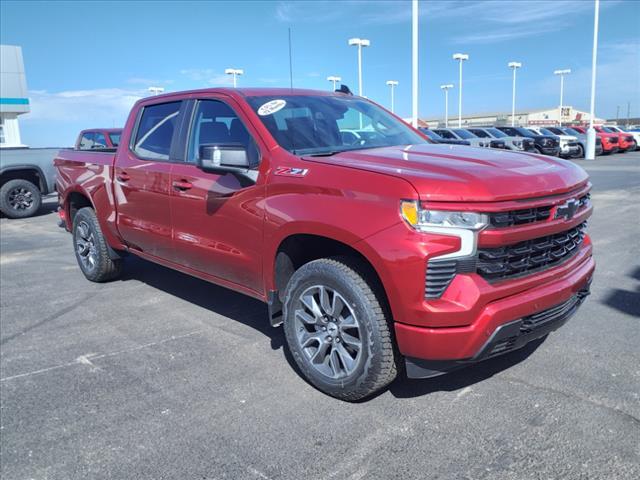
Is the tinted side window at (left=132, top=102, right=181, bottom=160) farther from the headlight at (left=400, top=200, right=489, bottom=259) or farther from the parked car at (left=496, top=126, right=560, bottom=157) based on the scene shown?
the parked car at (left=496, top=126, right=560, bottom=157)

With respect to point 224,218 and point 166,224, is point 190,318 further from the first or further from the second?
point 224,218

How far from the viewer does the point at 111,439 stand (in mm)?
3016

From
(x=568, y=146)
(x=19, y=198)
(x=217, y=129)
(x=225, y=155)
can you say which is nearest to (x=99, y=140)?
(x=19, y=198)

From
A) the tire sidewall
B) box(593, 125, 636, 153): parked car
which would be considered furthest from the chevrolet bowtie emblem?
box(593, 125, 636, 153): parked car

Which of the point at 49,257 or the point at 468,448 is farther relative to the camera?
the point at 49,257

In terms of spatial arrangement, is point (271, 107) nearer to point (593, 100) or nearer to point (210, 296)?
point (210, 296)

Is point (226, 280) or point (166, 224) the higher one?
point (166, 224)

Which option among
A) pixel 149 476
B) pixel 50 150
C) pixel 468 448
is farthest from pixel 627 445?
pixel 50 150

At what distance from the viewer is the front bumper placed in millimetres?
2783

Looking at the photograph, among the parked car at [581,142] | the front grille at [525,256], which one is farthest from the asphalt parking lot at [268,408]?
the parked car at [581,142]

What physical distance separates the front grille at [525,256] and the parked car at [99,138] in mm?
11813

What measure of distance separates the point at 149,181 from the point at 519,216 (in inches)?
125

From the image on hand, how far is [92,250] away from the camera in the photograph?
6.11 meters

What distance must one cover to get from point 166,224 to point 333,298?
6.57 feet
